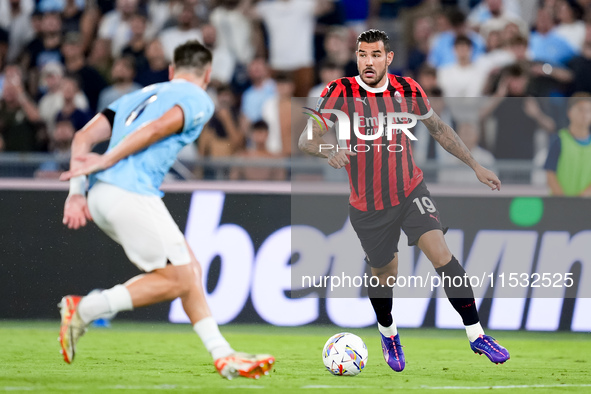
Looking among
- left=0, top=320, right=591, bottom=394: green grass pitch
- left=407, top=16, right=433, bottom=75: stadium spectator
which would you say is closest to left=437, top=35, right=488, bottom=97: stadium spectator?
left=407, top=16, right=433, bottom=75: stadium spectator

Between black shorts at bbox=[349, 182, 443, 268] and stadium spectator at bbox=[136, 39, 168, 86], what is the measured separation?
5.03m

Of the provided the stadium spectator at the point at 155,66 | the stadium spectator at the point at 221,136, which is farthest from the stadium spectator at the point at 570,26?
the stadium spectator at the point at 155,66

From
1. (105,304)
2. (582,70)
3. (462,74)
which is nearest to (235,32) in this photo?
(462,74)

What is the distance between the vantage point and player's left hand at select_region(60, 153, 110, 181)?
221 inches

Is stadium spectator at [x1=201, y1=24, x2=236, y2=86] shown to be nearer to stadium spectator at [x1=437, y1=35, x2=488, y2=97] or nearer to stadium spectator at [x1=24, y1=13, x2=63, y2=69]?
stadium spectator at [x1=24, y1=13, x2=63, y2=69]

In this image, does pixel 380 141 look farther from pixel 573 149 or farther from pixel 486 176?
pixel 573 149

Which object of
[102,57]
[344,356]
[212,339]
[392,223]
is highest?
[102,57]

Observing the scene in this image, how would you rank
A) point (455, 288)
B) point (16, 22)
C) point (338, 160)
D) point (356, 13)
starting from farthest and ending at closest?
point (16, 22) → point (356, 13) → point (455, 288) → point (338, 160)

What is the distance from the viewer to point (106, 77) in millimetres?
11977

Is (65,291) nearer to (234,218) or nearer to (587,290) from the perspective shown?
(234,218)

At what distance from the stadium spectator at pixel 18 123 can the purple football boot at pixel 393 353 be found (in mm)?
5401

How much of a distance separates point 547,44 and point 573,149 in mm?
2963

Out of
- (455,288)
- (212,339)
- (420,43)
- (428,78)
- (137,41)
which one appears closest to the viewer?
(212,339)

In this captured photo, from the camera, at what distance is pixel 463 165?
9.16 metres
